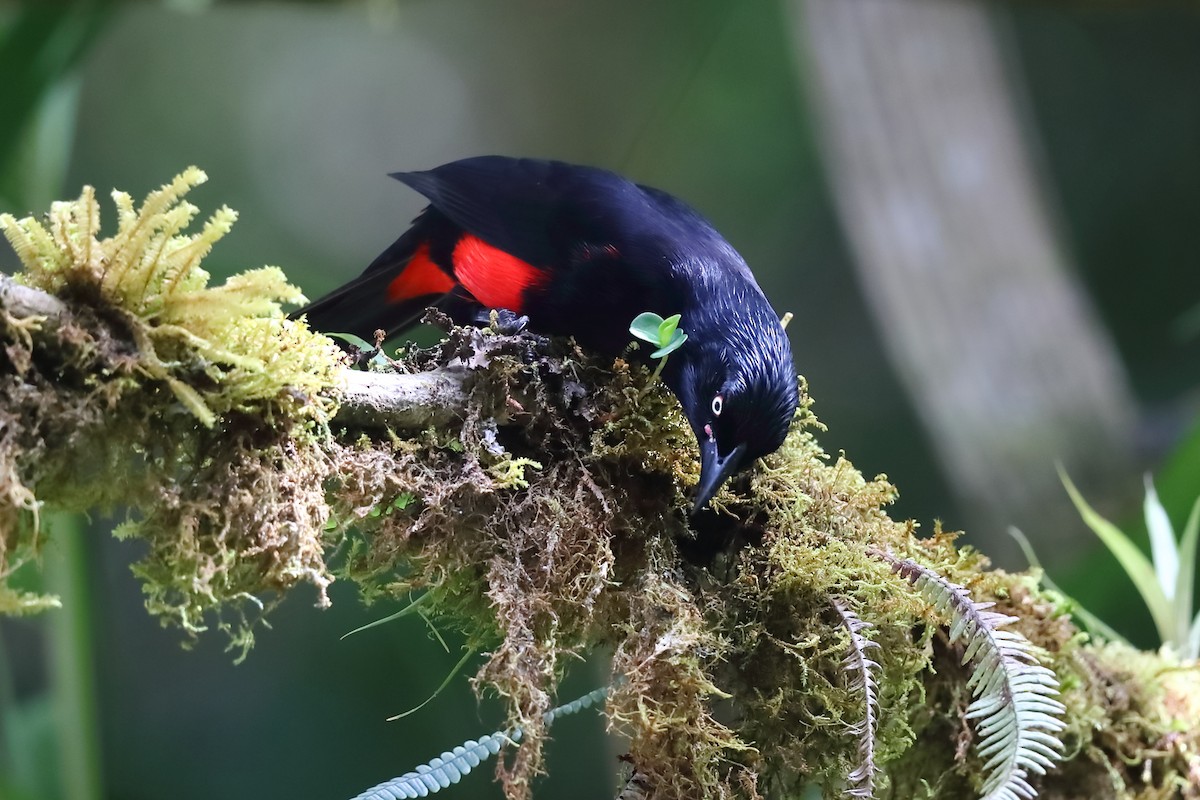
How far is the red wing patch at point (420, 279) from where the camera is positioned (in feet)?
7.62

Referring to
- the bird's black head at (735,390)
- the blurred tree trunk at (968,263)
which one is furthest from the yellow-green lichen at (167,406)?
the blurred tree trunk at (968,263)

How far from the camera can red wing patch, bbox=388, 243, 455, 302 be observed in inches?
91.4

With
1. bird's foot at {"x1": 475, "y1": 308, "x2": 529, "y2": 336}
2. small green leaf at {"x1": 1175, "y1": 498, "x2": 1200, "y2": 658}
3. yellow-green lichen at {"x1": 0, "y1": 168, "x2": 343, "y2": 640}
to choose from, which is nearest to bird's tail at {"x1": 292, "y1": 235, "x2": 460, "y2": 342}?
bird's foot at {"x1": 475, "y1": 308, "x2": 529, "y2": 336}

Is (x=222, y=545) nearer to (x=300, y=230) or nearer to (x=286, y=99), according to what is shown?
(x=300, y=230)

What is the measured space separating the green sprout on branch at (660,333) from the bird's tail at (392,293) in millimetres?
855

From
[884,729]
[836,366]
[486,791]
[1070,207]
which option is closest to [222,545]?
[884,729]

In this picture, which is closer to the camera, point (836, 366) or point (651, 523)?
point (651, 523)

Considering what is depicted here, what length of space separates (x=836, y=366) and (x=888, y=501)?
254 inches

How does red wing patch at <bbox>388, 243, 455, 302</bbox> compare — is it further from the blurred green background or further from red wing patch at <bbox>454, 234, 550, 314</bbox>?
the blurred green background

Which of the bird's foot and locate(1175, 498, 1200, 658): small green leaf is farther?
locate(1175, 498, 1200, 658): small green leaf

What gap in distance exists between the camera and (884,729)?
4.91ft

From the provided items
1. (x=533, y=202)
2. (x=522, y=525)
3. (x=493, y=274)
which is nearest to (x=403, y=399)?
(x=522, y=525)

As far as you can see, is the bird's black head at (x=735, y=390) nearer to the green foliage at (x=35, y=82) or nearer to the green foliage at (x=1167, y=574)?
the green foliage at (x=1167, y=574)

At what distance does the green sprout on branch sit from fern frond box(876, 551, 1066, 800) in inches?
20.4
